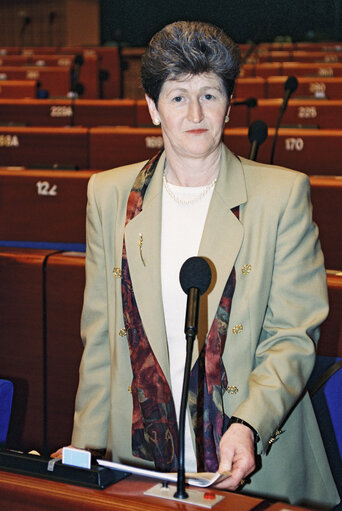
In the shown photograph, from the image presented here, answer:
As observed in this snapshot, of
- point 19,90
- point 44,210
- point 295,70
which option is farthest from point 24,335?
point 295,70

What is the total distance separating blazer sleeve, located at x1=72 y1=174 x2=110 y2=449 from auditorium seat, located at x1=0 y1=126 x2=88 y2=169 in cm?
274

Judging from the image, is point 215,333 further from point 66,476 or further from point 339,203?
point 339,203

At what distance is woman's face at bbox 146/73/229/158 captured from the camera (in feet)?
5.00

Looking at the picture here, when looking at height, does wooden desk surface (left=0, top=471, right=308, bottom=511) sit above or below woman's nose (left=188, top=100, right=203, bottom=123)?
below

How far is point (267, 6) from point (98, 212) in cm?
1084

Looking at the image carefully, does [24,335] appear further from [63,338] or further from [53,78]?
[53,78]

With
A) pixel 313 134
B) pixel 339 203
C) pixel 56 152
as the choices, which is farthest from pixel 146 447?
pixel 56 152

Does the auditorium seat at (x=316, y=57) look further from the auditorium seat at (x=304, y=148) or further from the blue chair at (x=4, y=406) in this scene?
the blue chair at (x=4, y=406)

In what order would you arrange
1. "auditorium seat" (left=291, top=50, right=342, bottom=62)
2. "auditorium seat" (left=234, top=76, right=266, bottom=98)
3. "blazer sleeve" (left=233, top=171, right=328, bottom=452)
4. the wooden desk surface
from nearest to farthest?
the wooden desk surface, "blazer sleeve" (left=233, top=171, right=328, bottom=452), "auditorium seat" (left=234, top=76, right=266, bottom=98), "auditorium seat" (left=291, top=50, right=342, bottom=62)

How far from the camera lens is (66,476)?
3.52 feet

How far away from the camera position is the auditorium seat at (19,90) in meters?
6.69

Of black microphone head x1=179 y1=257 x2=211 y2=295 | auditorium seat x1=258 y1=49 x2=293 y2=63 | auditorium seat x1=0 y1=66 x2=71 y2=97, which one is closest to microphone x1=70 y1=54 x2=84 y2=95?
auditorium seat x1=0 y1=66 x2=71 y2=97

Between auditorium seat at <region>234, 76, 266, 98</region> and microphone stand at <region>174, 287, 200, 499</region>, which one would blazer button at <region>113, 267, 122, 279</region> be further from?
auditorium seat at <region>234, 76, 266, 98</region>

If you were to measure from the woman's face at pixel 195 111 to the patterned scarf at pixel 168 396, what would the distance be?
0.15 metres
